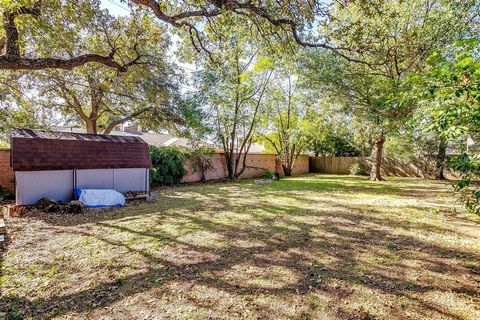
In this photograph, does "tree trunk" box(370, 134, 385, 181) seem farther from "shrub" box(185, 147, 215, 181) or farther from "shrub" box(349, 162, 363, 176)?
"shrub" box(185, 147, 215, 181)

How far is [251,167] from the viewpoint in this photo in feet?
52.4

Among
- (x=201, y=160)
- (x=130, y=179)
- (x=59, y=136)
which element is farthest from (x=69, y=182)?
(x=201, y=160)

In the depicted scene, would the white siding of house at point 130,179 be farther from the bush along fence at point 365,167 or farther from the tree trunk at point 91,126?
the bush along fence at point 365,167

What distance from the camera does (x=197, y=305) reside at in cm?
247

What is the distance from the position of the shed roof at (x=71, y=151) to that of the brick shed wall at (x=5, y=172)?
153cm

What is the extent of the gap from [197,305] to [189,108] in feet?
31.7

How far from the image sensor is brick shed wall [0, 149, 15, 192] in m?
7.63

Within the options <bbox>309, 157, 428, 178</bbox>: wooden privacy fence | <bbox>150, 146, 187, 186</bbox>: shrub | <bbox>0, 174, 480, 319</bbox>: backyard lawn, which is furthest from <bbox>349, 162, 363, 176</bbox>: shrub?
<bbox>0, 174, 480, 319</bbox>: backyard lawn

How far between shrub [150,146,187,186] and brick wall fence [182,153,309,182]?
2.38ft

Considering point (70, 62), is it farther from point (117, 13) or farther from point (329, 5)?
point (329, 5)

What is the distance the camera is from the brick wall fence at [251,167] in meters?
13.2

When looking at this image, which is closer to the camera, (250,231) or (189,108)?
(250,231)

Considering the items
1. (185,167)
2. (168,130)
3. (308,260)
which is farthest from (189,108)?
(308,260)

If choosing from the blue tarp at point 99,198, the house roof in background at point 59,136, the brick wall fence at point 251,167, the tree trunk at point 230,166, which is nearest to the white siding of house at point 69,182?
the blue tarp at point 99,198
